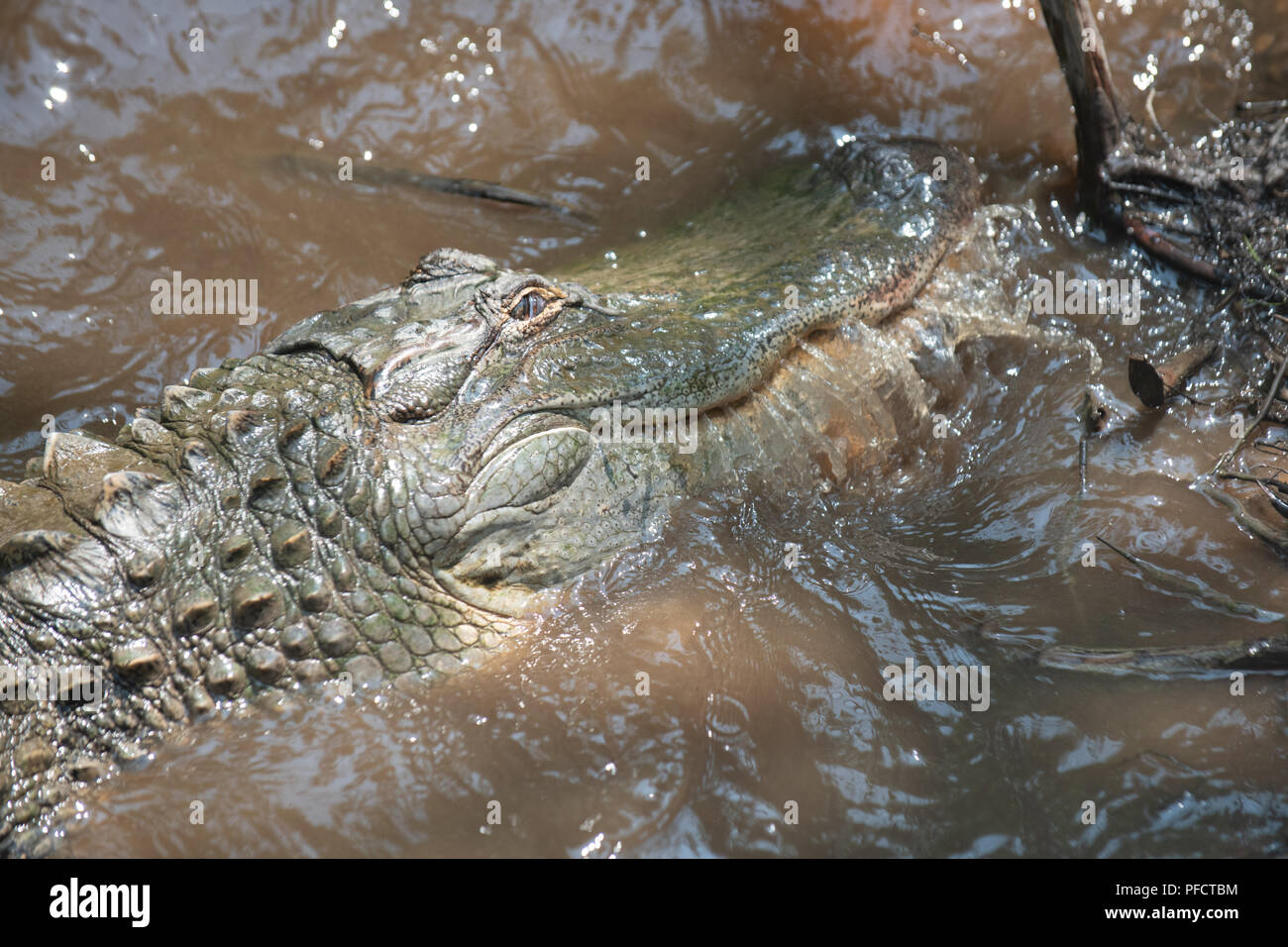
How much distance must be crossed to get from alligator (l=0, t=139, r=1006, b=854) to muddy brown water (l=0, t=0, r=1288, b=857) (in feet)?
0.59

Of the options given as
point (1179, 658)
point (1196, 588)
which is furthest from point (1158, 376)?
point (1179, 658)

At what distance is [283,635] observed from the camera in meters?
2.77

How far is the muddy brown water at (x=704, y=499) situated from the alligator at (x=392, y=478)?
0.18 metres

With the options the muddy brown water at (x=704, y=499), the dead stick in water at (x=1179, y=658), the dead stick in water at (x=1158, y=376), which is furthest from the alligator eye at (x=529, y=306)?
the dead stick in water at (x=1158, y=376)

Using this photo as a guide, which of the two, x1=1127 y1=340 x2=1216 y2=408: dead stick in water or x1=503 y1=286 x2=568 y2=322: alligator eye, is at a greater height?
x1=503 y1=286 x2=568 y2=322: alligator eye

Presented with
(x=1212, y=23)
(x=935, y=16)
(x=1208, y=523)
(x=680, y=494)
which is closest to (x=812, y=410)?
(x=680, y=494)

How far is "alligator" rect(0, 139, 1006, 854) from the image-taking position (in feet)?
8.64

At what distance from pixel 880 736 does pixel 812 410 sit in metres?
1.22

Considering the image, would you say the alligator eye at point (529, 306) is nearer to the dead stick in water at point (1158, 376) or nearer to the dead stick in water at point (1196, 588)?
the dead stick in water at point (1196, 588)

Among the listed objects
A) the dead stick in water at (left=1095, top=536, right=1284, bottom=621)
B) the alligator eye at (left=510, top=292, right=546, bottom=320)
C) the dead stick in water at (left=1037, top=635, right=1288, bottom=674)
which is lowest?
the dead stick in water at (left=1037, top=635, right=1288, bottom=674)

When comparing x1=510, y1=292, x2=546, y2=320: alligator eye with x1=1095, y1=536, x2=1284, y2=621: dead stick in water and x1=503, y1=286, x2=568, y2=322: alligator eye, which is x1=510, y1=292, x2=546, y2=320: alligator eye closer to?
x1=503, y1=286, x2=568, y2=322: alligator eye

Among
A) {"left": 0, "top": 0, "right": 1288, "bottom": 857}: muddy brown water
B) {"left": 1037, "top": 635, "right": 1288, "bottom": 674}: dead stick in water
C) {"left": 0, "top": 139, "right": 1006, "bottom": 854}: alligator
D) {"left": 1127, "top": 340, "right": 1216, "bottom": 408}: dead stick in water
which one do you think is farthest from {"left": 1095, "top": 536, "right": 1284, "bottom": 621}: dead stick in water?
{"left": 0, "top": 139, "right": 1006, "bottom": 854}: alligator

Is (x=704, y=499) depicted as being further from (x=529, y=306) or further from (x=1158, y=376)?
(x=1158, y=376)
